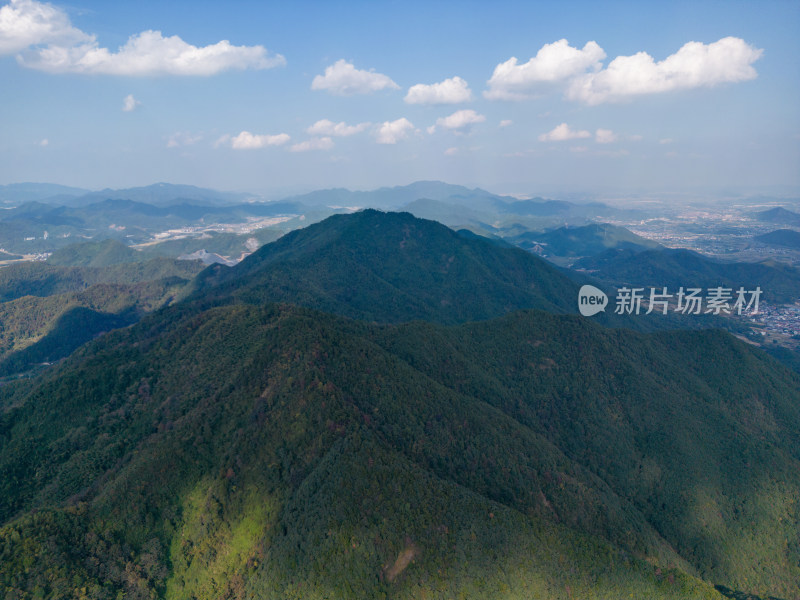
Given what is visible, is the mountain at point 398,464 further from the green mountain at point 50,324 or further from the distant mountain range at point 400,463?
the green mountain at point 50,324

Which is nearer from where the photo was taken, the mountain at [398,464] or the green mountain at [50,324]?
the mountain at [398,464]

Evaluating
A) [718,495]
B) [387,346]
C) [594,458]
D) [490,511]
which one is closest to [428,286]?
[387,346]

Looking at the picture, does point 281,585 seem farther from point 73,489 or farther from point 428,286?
point 428,286

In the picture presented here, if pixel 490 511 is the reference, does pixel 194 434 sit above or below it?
above

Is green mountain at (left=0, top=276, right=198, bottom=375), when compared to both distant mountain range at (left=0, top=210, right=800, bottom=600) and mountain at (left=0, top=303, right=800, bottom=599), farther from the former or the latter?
mountain at (left=0, top=303, right=800, bottom=599)

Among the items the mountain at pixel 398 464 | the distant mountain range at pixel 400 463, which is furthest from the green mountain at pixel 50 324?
the mountain at pixel 398 464
